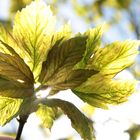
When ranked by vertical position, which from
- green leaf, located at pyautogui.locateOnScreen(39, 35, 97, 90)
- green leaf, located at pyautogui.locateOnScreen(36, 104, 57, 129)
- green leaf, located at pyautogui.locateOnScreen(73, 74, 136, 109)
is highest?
green leaf, located at pyautogui.locateOnScreen(39, 35, 97, 90)

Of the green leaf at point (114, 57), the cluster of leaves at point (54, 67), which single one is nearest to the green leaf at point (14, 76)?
the cluster of leaves at point (54, 67)

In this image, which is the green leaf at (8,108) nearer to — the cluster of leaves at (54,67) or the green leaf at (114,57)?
the cluster of leaves at (54,67)

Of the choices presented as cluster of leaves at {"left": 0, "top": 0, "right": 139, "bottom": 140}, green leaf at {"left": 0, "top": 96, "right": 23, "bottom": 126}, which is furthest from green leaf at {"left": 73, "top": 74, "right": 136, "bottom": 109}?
green leaf at {"left": 0, "top": 96, "right": 23, "bottom": 126}

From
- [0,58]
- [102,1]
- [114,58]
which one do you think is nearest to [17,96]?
[0,58]

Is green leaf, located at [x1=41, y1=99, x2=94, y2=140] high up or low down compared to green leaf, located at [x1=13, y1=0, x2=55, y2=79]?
down

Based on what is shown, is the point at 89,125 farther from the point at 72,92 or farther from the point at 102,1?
the point at 102,1

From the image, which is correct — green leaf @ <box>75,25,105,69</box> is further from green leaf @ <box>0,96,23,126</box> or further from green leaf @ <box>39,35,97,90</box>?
green leaf @ <box>0,96,23,126</box>

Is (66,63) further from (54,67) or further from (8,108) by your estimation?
(8,108)
